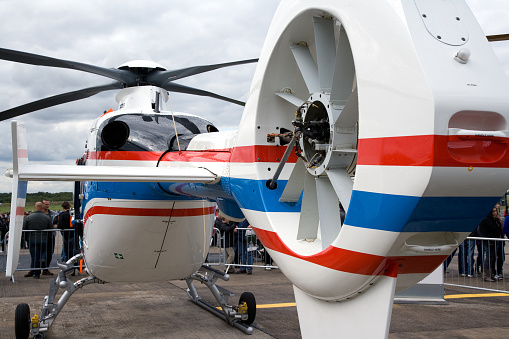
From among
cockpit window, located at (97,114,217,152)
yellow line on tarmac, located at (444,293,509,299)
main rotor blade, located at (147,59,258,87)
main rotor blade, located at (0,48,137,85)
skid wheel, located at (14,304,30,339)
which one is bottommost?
yellow line on tarmac, located at (444,293,509,299)

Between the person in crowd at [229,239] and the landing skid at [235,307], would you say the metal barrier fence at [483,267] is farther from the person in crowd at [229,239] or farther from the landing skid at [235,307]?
the landing skid at [235,307]

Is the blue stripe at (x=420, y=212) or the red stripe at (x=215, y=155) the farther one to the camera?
the red stripe at (x=215, y=155)

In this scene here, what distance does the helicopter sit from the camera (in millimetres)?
2148

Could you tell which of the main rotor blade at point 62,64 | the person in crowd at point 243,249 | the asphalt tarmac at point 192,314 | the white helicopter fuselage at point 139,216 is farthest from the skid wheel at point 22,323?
the person in crowd at point 243,249

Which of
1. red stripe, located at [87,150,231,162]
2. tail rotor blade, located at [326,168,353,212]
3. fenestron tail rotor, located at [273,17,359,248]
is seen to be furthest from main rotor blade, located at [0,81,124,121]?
tail rotor blade, located at [326,168,353,212]

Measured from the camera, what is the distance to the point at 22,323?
615 cm

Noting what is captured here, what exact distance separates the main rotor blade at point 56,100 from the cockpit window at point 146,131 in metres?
0.91

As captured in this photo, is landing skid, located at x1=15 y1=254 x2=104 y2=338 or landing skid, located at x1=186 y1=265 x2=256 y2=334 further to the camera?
landing skid, located at x1=186 y1=265 x2=256 y2=334

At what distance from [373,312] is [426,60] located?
1244mm

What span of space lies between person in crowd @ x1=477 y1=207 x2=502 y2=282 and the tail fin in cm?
927

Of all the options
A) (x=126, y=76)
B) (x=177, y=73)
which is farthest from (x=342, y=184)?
(x=126, y=76)

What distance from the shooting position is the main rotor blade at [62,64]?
5.02 metres

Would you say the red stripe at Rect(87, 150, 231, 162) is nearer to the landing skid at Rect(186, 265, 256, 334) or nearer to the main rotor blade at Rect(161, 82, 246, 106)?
the main rotor blade at Rect(161, 82, 246, 106)

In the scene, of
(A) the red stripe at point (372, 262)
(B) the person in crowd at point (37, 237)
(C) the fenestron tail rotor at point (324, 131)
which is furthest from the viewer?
(B) the person in crowd at point (37, 237)
